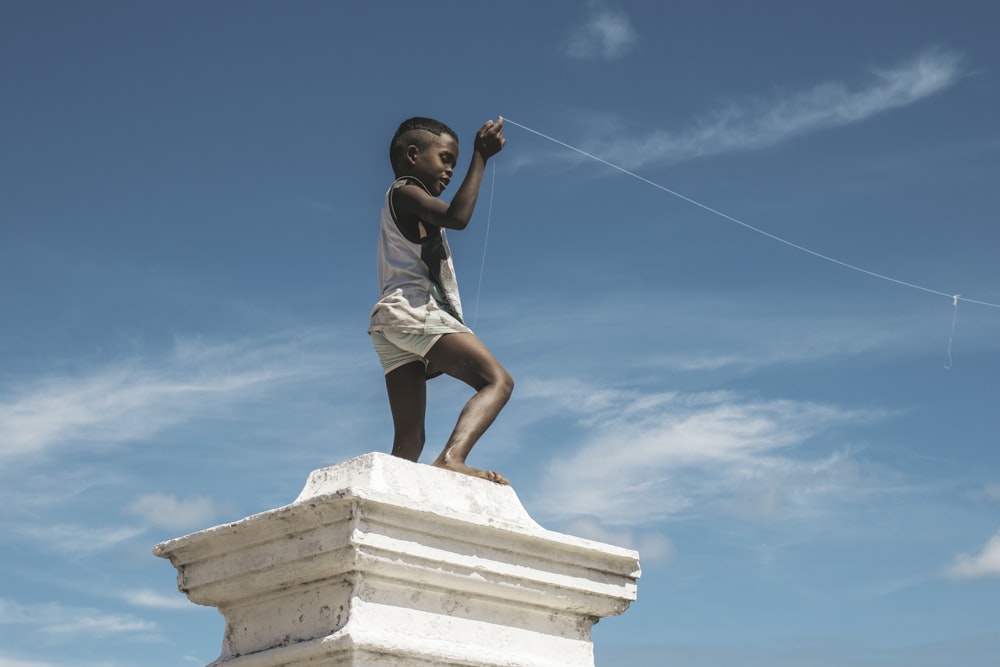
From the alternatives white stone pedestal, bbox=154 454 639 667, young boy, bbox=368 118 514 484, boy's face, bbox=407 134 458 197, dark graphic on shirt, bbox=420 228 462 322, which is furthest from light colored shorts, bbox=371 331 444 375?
boy's face, bbox=407 134 458 197

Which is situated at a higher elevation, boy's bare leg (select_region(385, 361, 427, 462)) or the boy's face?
the boy's face

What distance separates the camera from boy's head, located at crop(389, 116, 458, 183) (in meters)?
5.64

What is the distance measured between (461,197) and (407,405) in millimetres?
1020

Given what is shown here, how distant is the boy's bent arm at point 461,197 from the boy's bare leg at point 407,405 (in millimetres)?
701

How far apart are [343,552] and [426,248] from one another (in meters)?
1.70

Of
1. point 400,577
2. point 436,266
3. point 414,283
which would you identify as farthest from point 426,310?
point 400,577

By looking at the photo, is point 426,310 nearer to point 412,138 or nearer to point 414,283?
point 414,283

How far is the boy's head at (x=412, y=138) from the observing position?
564 cm

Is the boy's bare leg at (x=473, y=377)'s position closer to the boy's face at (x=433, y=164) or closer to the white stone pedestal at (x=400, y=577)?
the white stone pedestal at (x=400, y=577)

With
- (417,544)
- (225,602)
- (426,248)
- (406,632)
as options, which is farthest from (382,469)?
(426,248)

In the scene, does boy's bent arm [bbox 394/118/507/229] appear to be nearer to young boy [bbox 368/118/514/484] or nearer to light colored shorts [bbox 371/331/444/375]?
young boy [bbox 368/118/514/484]

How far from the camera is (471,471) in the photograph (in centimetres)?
493

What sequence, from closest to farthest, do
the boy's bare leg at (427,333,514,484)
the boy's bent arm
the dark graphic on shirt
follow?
the boy's bare leg at (427,333,514,484)
the boy's bent arm
the dark graphic on shirt

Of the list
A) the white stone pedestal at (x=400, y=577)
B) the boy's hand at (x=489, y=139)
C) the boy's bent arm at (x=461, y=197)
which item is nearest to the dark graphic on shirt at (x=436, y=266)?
the boy's bent arm at (x=461, y=197)
